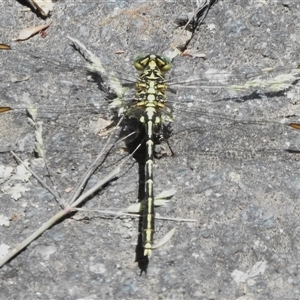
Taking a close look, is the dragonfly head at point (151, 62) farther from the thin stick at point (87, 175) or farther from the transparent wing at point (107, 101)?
the thin stick at point (87, 175)

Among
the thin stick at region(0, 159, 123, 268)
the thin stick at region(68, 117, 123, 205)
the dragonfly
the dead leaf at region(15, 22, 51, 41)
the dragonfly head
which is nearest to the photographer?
the thin stick at region(0, 159, 123, 268)

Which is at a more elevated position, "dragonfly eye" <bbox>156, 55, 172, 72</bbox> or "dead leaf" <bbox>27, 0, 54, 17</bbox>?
"dead leaf" <bbox>27, 0, 54, 17</bbox>

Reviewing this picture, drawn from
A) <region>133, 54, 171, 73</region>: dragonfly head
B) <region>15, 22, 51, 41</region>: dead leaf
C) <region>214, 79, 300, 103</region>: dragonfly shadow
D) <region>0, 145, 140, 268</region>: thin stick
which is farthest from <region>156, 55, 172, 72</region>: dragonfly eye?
<region>15, 22, 51, 41</region>: dead leaf

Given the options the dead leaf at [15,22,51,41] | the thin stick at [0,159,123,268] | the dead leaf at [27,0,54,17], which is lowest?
the thin stick at [0,159,123,268]

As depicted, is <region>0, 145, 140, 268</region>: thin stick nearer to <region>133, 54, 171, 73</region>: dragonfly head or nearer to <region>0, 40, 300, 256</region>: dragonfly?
<region>0, 40, 300, 256</region>: dragonfly

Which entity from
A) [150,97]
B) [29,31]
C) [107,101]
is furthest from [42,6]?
[150,97]

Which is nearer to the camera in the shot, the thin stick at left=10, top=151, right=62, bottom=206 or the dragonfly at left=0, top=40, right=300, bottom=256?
the thin stick at left=10, top=151, right=62, bottom=206
